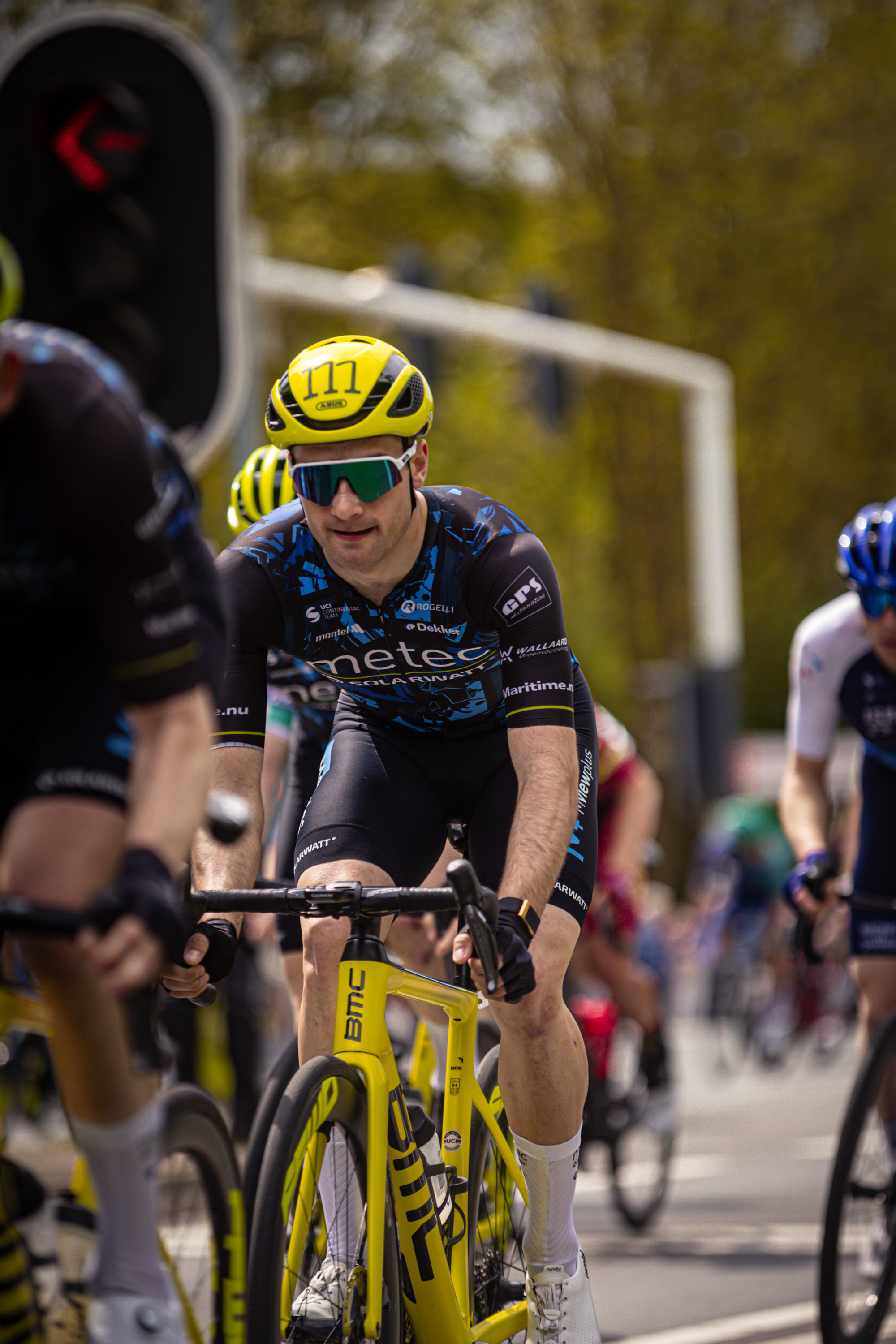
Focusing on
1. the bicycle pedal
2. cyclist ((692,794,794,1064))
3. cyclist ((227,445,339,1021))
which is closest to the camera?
the bicycle pedal

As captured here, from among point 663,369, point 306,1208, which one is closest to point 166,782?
point 306,1208

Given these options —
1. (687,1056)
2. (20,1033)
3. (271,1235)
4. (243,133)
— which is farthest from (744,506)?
(271,1235)

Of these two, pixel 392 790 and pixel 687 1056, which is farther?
pixel 687 1056

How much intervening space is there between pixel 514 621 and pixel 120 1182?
5.52ft

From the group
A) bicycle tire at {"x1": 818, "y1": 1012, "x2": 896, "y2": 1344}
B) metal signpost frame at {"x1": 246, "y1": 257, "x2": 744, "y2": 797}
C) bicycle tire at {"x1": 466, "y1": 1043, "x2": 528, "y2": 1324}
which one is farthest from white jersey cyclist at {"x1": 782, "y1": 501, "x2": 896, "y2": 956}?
metal signpost frame at {"x1": 246, "y1": 257, "x2": 744, "y2": 797}

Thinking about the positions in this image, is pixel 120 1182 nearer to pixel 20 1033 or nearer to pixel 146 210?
pixel 146 210

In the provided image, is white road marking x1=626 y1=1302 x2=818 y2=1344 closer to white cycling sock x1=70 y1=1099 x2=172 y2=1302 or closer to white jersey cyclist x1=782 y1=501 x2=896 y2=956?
white jersey cyclist x1=782 y1=501 x2=896 y2=956

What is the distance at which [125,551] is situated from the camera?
2664 mm

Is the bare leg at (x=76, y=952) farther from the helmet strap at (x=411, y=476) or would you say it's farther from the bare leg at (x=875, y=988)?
the bare leg at (x=875, y=988)

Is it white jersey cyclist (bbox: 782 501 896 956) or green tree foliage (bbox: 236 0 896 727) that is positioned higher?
green tree foliage (bbox: 236 0 896 727)

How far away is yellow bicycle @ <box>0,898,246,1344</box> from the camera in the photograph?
9.55 ft

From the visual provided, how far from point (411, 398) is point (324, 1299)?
1894 millimetres

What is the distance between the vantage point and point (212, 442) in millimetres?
6102

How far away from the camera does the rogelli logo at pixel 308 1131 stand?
11.5 feet
